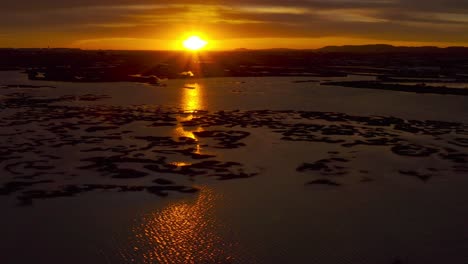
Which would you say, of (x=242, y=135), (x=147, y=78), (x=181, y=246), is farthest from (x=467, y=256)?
(x=147, y=78)

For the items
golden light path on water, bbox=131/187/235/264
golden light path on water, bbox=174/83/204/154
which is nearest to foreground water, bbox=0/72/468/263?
golden light path on water, bbox=131/187/235/264

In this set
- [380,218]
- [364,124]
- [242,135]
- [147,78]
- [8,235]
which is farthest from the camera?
[147,78]

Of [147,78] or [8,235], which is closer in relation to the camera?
[8,235]

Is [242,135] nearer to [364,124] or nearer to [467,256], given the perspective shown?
[364,124]

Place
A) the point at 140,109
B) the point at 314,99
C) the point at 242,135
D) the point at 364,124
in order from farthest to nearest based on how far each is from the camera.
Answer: the point at 314,99 < the point at 140,109 < the point at 364,124 < the point at 242,135

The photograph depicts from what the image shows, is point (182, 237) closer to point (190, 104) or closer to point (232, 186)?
point (232, 186)

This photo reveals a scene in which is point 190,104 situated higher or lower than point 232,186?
higher

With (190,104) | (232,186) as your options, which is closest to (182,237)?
(232,186)
